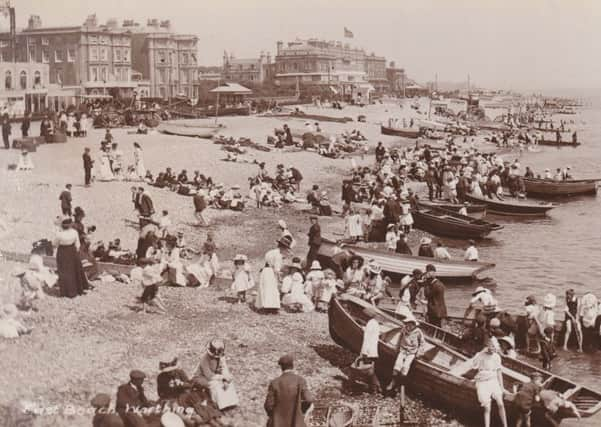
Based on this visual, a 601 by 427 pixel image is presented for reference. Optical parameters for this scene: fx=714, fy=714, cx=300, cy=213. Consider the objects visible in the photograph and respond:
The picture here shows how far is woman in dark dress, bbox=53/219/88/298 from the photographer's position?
13914 millimetres

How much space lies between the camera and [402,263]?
20469mm

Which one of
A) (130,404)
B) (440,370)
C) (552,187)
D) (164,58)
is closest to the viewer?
(130,404)

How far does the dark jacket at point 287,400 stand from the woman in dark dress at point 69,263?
6866 mm

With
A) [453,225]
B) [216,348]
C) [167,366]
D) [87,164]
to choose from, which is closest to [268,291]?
[216,348]

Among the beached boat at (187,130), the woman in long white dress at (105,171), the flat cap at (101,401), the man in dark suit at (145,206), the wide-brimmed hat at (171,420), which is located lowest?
the wide-brimmed hat at (171,420)

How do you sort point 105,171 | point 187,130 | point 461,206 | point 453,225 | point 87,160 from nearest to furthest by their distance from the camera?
point 87,160 < point 453,225 < point 105,171 < point 461,206 < point 187,130

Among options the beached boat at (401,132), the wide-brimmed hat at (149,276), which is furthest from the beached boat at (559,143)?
the wide-brimmed hat at (149,276)

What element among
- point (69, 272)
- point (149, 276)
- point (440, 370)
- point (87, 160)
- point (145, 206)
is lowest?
point (440, 370)

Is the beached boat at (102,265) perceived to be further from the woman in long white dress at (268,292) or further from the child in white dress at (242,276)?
the woman in long white dress at (268,292)

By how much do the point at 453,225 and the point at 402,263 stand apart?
697 cm

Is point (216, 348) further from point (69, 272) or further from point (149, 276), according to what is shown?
point (69, 272)

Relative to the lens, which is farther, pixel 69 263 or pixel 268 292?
pixel 268 292

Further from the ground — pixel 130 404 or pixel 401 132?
pixel 401 132

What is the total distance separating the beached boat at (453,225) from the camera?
26.8 metres
